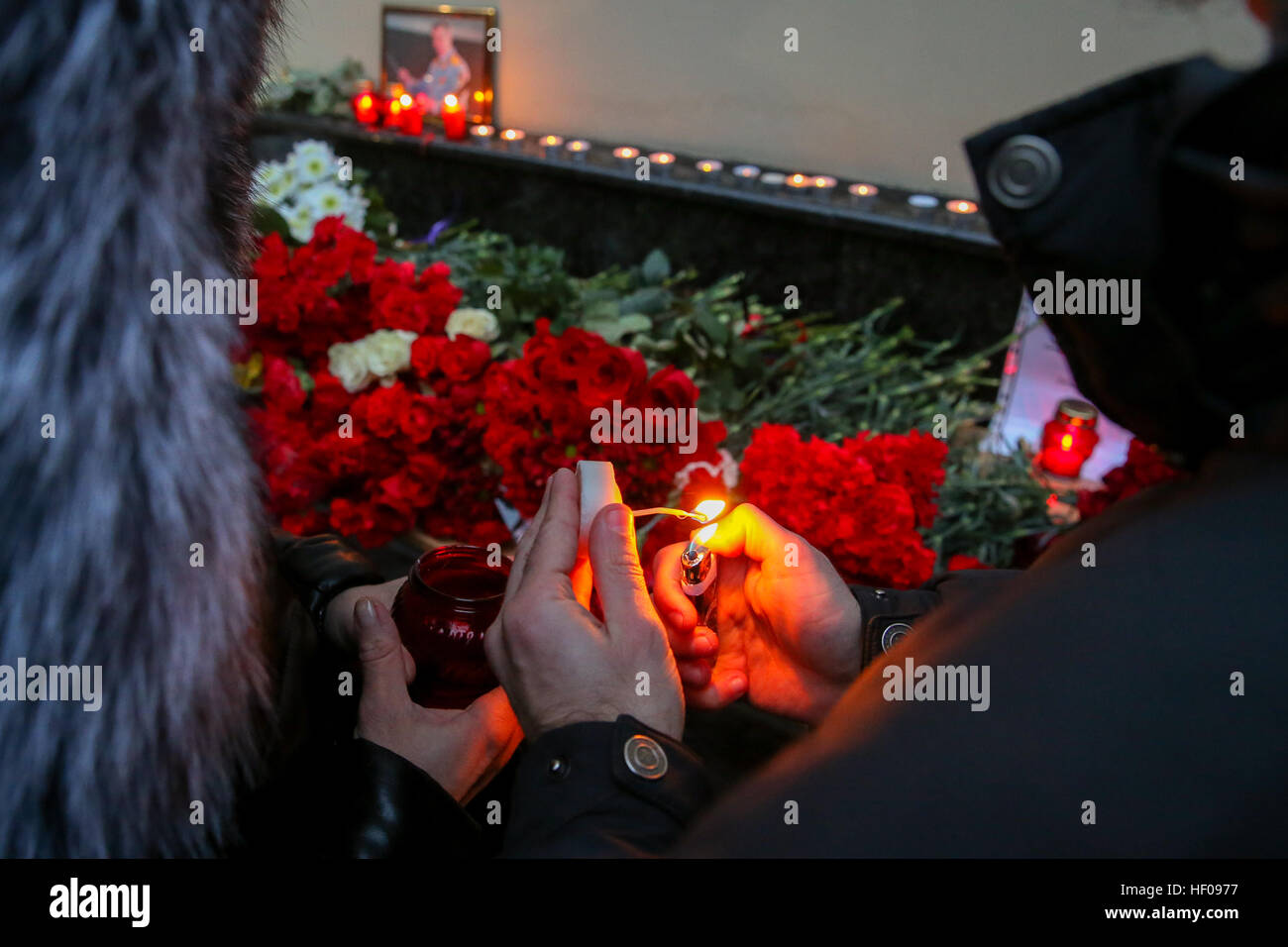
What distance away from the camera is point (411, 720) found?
0.77 m

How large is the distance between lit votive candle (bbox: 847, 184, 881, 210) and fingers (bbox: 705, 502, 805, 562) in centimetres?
139

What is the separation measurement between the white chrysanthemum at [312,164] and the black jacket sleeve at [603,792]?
4.75ft

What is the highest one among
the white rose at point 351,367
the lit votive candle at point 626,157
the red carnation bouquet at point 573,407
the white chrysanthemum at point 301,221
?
the lit votive candle at point 626,157

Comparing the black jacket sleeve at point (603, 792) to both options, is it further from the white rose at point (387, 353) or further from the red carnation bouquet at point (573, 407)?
the white rose at point (387, 353)

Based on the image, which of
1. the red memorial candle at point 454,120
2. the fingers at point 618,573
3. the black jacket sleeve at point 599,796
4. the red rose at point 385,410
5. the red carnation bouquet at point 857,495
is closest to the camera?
the black jacket sleeve at point 599,796

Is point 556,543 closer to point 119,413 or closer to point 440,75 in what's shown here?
point 119,413

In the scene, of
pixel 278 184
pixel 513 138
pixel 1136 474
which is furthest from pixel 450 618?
pixel 513 138

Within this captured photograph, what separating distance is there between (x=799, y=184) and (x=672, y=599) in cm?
163

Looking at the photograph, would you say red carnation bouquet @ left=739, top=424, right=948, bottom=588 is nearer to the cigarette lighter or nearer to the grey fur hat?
the cigarette lighter

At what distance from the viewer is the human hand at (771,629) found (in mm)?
859

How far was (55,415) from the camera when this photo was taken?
417 mm

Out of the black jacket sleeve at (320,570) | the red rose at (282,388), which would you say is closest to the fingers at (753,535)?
the black jacket sleeve at (320,570)

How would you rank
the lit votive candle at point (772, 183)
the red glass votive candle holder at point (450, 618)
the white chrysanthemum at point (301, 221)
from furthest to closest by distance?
the lit votive candle at point (772, 183) < the white chrysanthemum at point (301, 221) < the red glass votive candle holder at point (450, 618)
